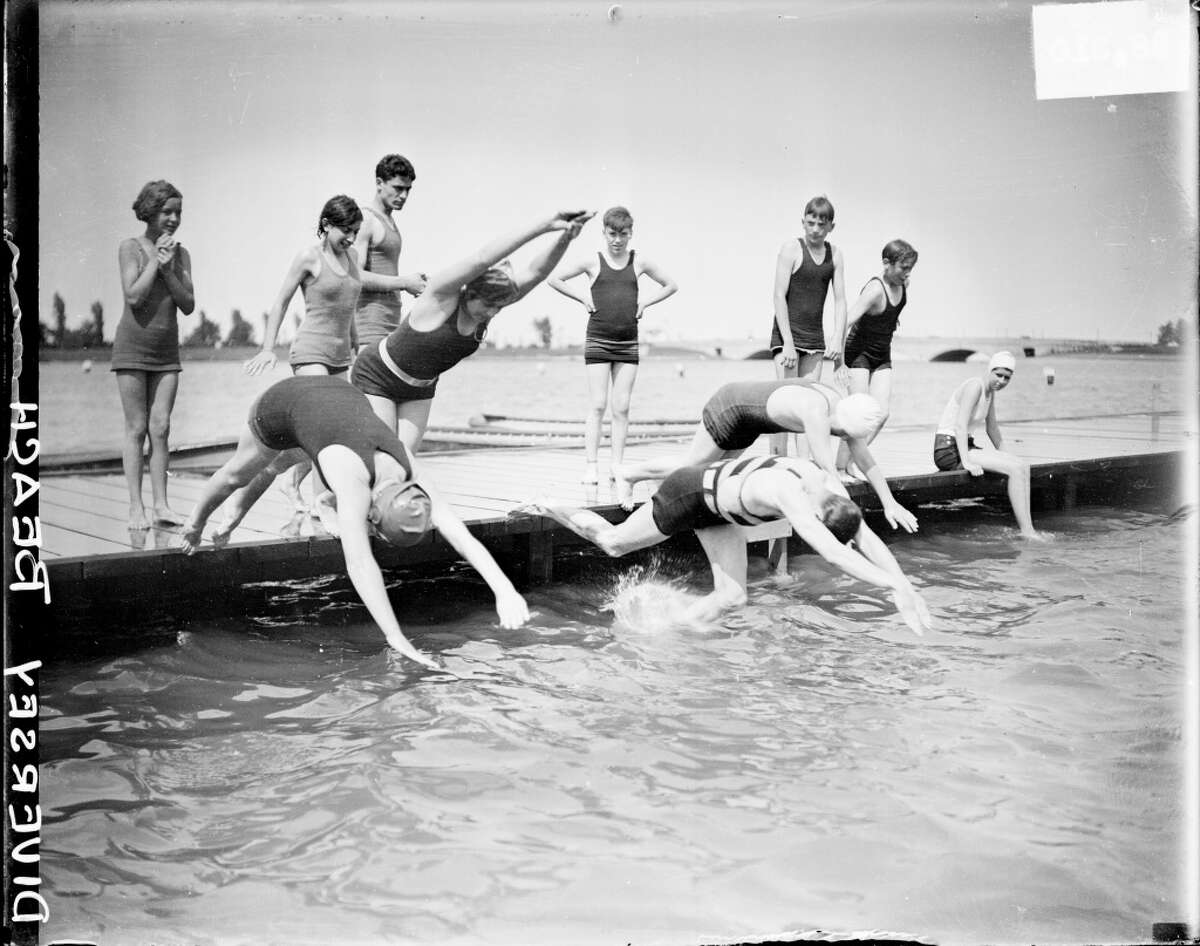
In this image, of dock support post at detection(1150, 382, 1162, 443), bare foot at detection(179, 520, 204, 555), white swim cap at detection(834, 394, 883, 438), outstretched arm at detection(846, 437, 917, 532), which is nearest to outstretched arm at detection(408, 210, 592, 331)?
bare foot at detection(179, 520, 204, 555)

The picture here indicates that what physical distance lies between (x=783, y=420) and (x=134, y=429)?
295 centimetres

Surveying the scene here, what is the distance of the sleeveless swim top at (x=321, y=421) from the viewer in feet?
14.0

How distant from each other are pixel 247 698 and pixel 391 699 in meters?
0.57

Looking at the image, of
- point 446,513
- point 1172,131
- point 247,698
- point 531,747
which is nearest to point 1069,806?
point 531,747

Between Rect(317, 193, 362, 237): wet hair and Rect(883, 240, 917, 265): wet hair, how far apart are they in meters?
3.19

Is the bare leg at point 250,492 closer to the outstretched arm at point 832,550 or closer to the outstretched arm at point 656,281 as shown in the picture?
the outstretched arm at point 832,550

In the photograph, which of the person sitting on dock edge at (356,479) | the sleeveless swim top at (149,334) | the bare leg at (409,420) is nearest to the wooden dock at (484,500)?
the person sitting on dock edge at (356,479)

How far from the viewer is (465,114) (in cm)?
517

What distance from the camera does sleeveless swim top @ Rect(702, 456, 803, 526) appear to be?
185 inches

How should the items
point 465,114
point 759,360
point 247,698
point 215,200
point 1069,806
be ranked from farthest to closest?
point 759,360 → point 465,114 → point 215,200 → point 247,698 → point 1069,806

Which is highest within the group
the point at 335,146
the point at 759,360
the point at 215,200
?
the point at 335,146

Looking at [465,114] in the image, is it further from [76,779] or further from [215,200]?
[76,779]

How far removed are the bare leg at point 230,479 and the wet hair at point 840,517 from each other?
7.62 ft

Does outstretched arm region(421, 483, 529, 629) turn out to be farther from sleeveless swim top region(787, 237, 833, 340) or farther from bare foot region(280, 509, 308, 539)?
sleeveless swim top region(787, 237, 833, 340)
